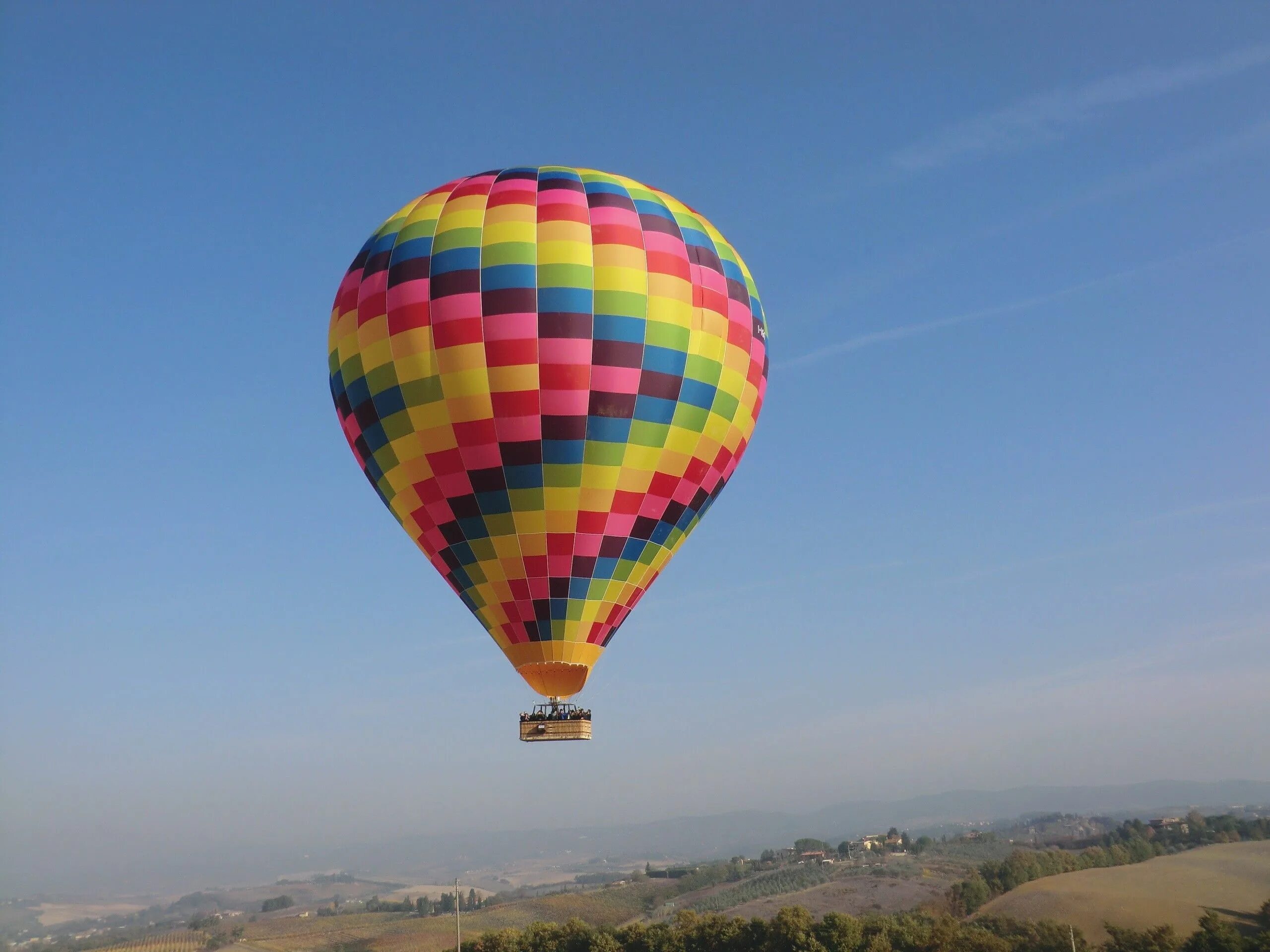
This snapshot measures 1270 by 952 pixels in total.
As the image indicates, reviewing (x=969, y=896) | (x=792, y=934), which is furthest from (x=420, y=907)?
(x=792, y=934)

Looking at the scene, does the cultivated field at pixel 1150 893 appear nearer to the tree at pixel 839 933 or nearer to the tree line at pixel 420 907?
the tree at pixel 839 933

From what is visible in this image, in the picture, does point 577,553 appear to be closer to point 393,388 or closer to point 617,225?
point 393,388

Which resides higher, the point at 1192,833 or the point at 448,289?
the point at 448,289

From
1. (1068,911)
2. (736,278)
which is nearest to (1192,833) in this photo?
(1068,911)

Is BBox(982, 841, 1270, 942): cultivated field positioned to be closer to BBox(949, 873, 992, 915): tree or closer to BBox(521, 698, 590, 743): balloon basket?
BBox(949, 873, 992, 915): tree

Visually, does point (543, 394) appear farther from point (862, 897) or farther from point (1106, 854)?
point (1106, 854)

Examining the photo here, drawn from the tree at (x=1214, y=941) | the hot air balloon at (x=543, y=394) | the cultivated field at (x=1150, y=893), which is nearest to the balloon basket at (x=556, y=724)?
the hot air balloon at (x=543, y=394)
